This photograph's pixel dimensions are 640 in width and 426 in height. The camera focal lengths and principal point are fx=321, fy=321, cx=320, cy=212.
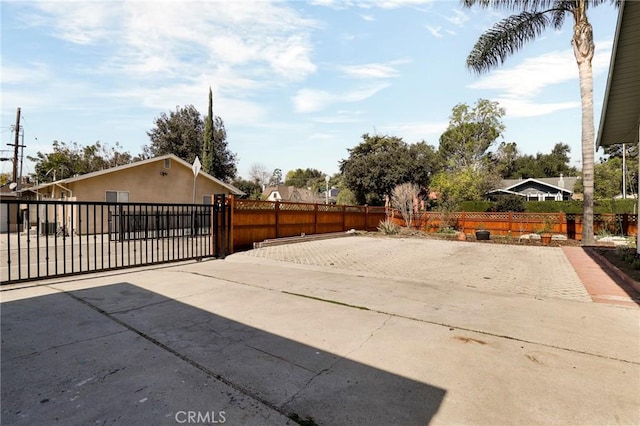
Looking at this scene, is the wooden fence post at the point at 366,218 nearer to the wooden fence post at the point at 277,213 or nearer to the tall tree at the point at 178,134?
the wooden fence post at the point at 277,213

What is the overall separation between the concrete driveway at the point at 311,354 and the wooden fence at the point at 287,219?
4939 mm

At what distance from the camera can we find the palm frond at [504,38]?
43.0ft

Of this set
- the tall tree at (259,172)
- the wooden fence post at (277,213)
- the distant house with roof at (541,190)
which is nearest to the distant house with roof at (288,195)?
the tall tree at (259,172)

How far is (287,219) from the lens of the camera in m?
13.1

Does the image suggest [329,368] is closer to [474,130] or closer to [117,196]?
[117,196]

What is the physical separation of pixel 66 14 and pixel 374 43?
8302 millimetres

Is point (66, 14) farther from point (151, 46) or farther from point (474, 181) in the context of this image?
point (474, 181)

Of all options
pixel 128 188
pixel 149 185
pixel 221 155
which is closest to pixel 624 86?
pixel 149 185

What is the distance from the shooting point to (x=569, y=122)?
16.2m

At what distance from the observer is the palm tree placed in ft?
39.8

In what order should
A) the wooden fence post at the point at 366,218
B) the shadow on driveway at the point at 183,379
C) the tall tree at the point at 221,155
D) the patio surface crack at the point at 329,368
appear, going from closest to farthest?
1. the shadow on driveway at the point at 183,379
2. the patio surface crack at the point at 329,368
3. the wooden fence post at the point at 366,218
4. the tall tree at the point at 221,155

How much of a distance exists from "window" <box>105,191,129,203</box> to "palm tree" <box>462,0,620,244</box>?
1876 cm

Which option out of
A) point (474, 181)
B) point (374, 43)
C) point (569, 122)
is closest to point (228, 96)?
point (374, 43)

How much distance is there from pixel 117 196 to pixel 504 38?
805 inches
